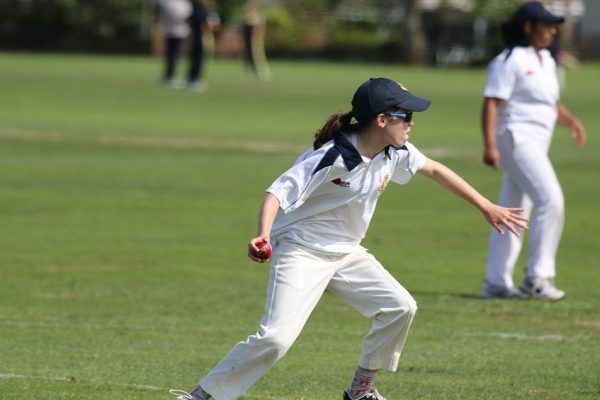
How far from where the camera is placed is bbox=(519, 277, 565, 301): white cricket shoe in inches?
416

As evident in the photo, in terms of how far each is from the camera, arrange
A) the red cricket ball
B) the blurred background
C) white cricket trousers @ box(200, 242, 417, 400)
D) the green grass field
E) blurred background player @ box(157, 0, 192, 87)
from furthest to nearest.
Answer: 1. the blurred background
2. blurred background player @ box(157, 0, 192, 87)
3. the green grass field
4. white cricket trousers @ box(200, 242, 417, 400)
5. the red cricket ball

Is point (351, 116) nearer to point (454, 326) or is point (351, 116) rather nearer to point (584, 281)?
point (454, 326)

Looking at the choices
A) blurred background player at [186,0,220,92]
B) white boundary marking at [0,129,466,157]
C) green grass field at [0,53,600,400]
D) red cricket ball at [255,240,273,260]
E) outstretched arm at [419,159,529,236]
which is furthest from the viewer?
blurred background player at [186,0,220,92]

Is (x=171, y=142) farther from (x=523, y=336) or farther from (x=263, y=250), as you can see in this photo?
(x=263, y=250)

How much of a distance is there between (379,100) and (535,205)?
4.35m

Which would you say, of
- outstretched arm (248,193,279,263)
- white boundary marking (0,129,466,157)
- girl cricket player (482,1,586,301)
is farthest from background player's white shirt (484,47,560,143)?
white boundary marking (0,129,466,157)

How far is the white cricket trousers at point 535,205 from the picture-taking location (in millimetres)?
10547

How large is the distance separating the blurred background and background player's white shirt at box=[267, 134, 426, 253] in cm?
5703

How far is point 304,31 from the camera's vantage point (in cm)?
6975

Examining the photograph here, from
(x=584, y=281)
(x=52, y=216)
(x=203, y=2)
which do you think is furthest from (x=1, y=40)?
(x=584, y=281)

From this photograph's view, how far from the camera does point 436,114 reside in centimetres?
2952

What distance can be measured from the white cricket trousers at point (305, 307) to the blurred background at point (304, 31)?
57014 millimetres

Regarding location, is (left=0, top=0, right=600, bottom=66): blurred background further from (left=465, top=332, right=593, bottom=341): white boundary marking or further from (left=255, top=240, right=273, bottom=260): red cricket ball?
(left=255, top=240, right=273, bottom=260): red cricket ball

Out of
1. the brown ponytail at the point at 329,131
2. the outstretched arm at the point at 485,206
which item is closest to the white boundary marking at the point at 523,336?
the outstretched arm at the point at 485,206
